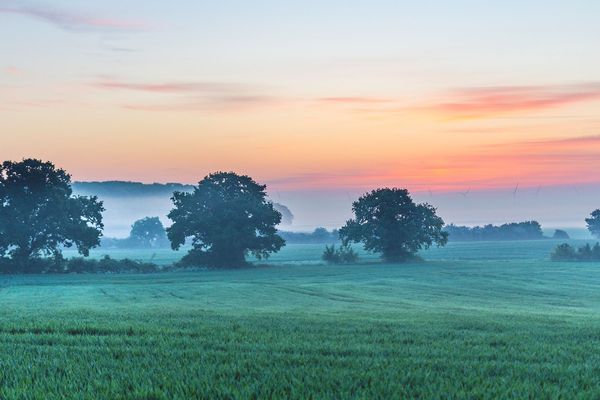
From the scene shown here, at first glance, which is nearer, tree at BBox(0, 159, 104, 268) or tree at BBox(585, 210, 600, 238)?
tree at BBox(0, 159, 104, 268)

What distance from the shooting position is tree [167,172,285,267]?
3378 inches

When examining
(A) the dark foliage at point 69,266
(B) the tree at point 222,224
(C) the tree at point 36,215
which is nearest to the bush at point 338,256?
(B) the tree at point 222,224

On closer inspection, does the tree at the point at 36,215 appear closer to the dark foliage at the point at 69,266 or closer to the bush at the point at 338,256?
the dark foliage at the point at 69,266

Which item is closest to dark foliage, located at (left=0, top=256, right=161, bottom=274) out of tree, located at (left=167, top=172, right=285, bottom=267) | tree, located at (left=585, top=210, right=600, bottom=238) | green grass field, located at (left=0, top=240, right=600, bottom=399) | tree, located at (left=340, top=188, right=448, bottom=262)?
tree, located at (left=167, top=172, right=285, bottom=267)

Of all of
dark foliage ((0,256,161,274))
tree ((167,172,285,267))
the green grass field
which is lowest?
the green grass field

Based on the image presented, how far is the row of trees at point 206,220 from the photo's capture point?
7788 cm

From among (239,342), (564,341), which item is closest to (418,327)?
(564,341)

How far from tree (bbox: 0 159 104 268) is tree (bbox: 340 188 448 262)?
39253mm

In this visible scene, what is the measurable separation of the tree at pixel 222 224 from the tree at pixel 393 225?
54.9 ft

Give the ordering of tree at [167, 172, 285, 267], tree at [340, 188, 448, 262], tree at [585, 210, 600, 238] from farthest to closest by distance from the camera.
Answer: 1. tree at [585, 210, 600, 238]
2. tree at [340, 188, 448, 262]
3. tree at [167, 172, 285, 267]

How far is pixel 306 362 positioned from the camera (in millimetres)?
11492

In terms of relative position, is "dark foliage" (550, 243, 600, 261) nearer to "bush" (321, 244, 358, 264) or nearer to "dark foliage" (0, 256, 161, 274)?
"bush" (321, 244, 358, 264)

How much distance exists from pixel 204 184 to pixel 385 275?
31.1 meters

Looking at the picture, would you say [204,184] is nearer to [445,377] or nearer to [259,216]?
[259,216]
